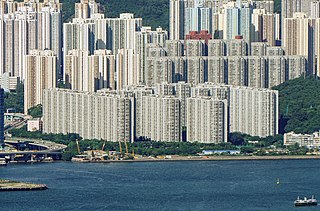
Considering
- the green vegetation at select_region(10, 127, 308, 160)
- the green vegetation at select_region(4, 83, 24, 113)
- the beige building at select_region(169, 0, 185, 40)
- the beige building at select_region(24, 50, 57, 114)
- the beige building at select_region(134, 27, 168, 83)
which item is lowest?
the green vegetation at select_region(10, 127, 308, 160)

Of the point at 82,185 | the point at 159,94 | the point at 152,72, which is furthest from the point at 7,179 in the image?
the point at 152,72

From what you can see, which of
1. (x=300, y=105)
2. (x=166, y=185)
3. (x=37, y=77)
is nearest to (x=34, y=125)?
(x=37, y=77)

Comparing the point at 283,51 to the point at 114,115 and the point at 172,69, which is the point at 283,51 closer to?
the point at 172,69

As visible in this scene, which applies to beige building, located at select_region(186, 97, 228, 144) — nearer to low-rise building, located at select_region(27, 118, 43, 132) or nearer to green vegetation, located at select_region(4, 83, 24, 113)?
low-rise building, located at select_region(27, 118, 43, 132)

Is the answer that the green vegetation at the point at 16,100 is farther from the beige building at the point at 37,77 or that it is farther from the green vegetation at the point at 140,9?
the green vegetation at the point at 140,9

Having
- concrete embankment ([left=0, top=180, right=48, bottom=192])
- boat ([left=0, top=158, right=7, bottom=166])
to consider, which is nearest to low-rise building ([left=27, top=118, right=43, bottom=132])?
boat ([left=0, top=158, right=7, bottom=166])
